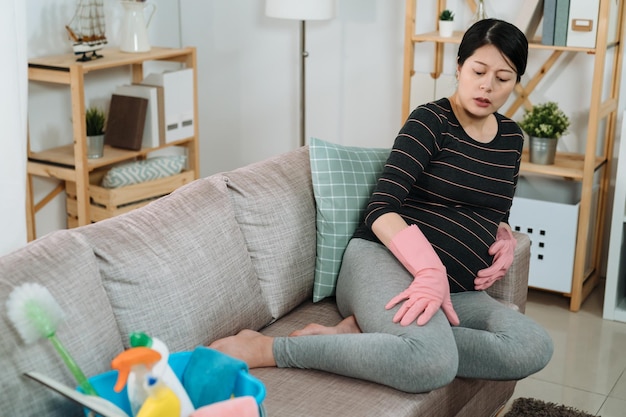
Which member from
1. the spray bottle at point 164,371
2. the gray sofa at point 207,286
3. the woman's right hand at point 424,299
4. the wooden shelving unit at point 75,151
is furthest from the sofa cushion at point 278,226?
the wooden shelving unit at point 75,151

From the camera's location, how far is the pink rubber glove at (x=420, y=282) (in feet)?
6.37

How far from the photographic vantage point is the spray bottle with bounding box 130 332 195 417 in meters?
1.34

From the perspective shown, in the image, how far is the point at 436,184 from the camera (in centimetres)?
221

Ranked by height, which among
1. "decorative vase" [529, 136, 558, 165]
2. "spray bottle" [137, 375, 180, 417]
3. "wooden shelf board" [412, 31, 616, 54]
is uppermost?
"wooden shelf board" [412, 31, 616, 54]

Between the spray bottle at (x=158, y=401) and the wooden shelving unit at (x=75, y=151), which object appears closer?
the spray bottle at (x=158, y=401)

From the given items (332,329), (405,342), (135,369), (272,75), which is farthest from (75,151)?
(135,369)

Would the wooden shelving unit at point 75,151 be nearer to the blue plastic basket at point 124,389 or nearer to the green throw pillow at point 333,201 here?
the green throw pillow at point 333,201

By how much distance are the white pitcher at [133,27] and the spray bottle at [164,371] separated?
2.26 meters

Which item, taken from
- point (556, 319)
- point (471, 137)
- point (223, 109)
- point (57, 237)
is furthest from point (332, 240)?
point (223, 109)

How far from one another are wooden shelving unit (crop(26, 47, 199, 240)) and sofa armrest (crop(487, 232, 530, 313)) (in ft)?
5.40

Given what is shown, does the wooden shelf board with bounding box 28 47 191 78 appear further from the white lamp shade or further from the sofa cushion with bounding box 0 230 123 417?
the sofa cushion with bounding box 0 230 123 417

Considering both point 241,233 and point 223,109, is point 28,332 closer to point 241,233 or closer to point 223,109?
point 241,233

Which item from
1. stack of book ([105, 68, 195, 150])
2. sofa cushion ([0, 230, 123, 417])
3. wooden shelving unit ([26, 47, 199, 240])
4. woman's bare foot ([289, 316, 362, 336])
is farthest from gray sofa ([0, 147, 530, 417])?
stack of book ([105, 68, 195, 150])

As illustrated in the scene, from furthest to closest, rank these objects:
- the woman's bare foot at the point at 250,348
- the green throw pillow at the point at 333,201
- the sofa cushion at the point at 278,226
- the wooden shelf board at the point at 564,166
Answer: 1. the wooden shelf board at the point at 564,166
2. the green throw pillow at the point at 333,201
3. the sofa cushion at the point at 278,226
4. the woman's bare foot at the point at 250,348
